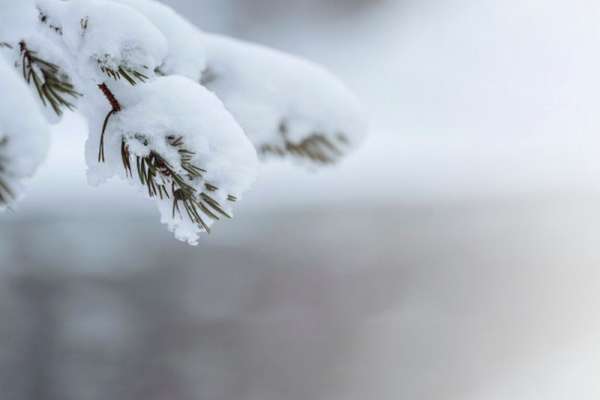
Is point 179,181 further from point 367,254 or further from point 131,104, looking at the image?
point 367,254

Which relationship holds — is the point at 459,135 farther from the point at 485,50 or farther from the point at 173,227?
the point at 173,227

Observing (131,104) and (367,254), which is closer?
(131,104)

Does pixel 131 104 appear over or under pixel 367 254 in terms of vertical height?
under

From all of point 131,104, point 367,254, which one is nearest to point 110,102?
point 131,104

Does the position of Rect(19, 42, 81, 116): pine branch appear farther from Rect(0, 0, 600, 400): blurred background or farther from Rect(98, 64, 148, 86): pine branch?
Rect(0, 0, 600, 400): blurred background

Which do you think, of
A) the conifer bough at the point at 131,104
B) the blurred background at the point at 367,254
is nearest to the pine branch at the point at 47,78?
the conifer bough at the point at 131,104

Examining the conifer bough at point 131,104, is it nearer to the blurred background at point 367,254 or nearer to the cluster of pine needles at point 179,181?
the cluster of pine needles at point 179,181
